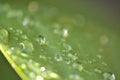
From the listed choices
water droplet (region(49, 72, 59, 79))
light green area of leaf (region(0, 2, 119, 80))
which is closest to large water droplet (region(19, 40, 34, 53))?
light green area of leaf (region(0, 2, 119, 80))

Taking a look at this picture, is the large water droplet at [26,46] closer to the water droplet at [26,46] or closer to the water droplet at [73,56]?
the water droplet at [26,46]

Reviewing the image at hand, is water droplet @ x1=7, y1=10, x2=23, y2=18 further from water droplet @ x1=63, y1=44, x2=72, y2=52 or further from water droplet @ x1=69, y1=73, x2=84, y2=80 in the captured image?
water droplet @ x1=69, y1=73, x2=84, y2=80

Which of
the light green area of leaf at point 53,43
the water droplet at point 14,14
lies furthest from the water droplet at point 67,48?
the water droplet at point 14,14

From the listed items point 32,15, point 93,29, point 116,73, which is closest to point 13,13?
point 32,15

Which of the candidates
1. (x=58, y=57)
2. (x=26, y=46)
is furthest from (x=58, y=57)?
(x=26, y=46)

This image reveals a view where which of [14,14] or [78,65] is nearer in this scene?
[78,65]

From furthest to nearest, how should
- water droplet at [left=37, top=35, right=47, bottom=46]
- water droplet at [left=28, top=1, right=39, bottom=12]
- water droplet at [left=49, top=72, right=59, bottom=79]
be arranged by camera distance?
water droplet at [left=28, top=1, right=39, bottom=12] → water droplet at [left=37, top=35, right=47, bottom=46] → water droplet at [left=49, top=72, right=59, bottom=79]

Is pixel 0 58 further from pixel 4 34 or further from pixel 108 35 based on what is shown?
pixel 108 35

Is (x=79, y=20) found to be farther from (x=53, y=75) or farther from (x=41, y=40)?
(x=53, y=75)
